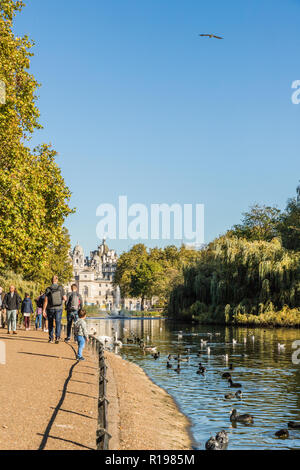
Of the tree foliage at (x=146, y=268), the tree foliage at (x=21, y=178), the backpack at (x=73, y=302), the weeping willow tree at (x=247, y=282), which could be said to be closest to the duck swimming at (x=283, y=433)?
the backpack at (x=73, y=302)

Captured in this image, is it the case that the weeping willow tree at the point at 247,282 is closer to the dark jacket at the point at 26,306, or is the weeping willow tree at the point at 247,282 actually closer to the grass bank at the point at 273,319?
the grass bank at the point at 273,319

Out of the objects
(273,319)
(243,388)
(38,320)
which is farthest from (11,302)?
(273,319)

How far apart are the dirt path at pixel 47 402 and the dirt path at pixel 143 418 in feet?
1.54

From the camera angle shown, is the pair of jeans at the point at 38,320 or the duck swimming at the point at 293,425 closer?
the duck swimming at the point at 293,425

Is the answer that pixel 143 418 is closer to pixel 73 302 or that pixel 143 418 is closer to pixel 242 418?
pixel 242 418

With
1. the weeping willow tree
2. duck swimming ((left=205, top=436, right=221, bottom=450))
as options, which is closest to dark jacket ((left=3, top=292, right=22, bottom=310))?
duck swimming ((left=205, top=436, right=221, bottom=450))

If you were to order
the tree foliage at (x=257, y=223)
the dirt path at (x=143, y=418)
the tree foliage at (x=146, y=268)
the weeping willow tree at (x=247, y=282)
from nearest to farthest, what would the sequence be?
the dirt path at (x=143, y=418) → the weeping willow tree at (x=247, y=282) → the tree foliage at (x=257, y=223) → the tree foliage at (x=146, y=268)

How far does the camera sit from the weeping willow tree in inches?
1802

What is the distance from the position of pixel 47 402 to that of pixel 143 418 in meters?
2.09

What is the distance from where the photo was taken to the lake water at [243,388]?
462 inches

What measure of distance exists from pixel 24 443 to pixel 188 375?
42.5 ft

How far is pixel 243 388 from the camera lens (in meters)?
17.1

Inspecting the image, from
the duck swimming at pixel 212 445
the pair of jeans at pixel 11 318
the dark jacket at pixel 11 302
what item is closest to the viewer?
the duck swimming at pixel 212 445

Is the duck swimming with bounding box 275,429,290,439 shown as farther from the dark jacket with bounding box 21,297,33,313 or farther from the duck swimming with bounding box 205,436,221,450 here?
the dark jacket with bounding box 21,297,33,313
